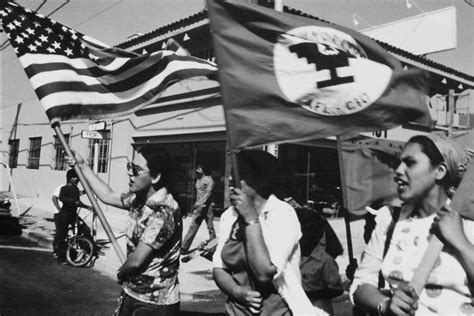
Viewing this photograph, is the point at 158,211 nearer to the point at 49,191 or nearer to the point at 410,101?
the point at 410,101

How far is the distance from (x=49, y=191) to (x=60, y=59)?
18796mm

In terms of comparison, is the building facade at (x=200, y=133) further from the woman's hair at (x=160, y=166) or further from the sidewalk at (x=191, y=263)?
the woman's hair at (x=160, y=166)

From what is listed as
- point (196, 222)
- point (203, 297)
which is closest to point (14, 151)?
point (196, 222)

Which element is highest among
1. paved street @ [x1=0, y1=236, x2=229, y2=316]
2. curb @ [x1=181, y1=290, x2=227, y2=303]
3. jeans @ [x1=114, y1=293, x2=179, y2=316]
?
jeans @ [x1=114, y1=293, x2=179, y2=316]

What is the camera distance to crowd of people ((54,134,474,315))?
1.87 meters

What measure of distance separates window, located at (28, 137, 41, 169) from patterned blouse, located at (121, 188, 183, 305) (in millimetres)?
21879

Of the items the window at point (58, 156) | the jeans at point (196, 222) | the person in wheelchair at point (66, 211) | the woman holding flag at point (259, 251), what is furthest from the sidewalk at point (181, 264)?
the window at point (58, 156)

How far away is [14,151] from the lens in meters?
25.4

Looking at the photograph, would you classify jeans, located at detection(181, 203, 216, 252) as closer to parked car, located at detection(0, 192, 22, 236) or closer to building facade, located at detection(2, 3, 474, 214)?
building facade, located at detection(2, 3, 474, 214)

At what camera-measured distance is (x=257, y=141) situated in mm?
2424

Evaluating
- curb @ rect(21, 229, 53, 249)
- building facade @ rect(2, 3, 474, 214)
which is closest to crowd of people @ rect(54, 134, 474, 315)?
curb @ rect(21, 229, 53, 249)

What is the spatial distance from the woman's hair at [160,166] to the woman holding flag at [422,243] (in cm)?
148

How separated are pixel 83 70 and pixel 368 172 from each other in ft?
8.44

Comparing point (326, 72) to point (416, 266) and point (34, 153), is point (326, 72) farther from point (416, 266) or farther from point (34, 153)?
point (34, 153)
